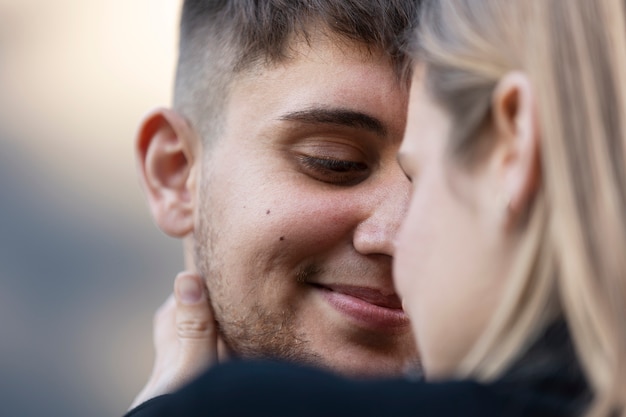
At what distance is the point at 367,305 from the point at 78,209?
4.34 metres

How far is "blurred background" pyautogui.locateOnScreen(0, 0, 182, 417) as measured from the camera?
233 inches

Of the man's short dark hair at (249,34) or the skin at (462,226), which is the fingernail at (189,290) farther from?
the skin at (462,226)

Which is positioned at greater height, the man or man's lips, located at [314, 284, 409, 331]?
the man

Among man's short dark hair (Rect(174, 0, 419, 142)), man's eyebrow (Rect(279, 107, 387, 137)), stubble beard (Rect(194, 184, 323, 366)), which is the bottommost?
stubble beard (Rect(194, 184, 323, 366))

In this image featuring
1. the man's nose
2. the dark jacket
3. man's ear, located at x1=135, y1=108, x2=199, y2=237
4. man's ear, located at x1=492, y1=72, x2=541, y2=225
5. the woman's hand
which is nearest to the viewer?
the dark jacket

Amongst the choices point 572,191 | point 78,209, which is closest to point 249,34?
point 572,191

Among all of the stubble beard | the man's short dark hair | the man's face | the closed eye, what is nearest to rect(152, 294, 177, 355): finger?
the stubble beard

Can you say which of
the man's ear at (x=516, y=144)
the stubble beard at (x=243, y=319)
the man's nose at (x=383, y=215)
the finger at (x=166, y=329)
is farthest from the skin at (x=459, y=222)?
the finger at (x=166, y=329)

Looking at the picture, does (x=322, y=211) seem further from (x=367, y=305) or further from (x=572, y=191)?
(x=572, y=191)

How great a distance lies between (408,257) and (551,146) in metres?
0.33

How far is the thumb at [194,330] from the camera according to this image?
2.40 meters

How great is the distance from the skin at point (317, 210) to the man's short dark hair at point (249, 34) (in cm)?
4

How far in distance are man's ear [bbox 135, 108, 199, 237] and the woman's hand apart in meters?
0.15

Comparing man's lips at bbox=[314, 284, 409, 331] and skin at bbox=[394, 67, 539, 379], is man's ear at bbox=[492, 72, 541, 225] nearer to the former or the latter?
skin at bbox=[394, 67, 539, 379]
